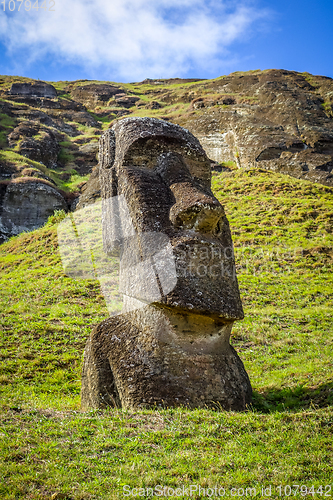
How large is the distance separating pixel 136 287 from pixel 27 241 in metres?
13.7

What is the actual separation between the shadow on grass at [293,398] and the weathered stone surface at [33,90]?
55085 mm

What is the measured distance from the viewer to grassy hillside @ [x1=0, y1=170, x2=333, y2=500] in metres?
3.04

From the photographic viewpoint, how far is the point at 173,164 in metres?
5.62

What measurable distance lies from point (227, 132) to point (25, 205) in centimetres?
1246

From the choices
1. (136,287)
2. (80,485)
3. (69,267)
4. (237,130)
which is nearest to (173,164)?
(136,287)

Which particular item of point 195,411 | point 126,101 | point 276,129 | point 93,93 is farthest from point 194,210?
point 93,93

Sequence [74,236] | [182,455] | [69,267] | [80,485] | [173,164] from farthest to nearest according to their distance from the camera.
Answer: [74,236] → [69,267] → [173,164] → [182,455] → [80,485]

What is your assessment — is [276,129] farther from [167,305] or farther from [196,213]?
[167,305]

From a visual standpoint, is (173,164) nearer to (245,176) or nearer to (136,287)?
(136,287)

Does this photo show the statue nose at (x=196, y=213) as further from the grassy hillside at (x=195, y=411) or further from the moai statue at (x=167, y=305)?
the grassy hillside at (x=195, y=411)

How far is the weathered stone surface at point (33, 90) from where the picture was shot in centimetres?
5235

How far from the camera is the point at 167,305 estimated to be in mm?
4391
